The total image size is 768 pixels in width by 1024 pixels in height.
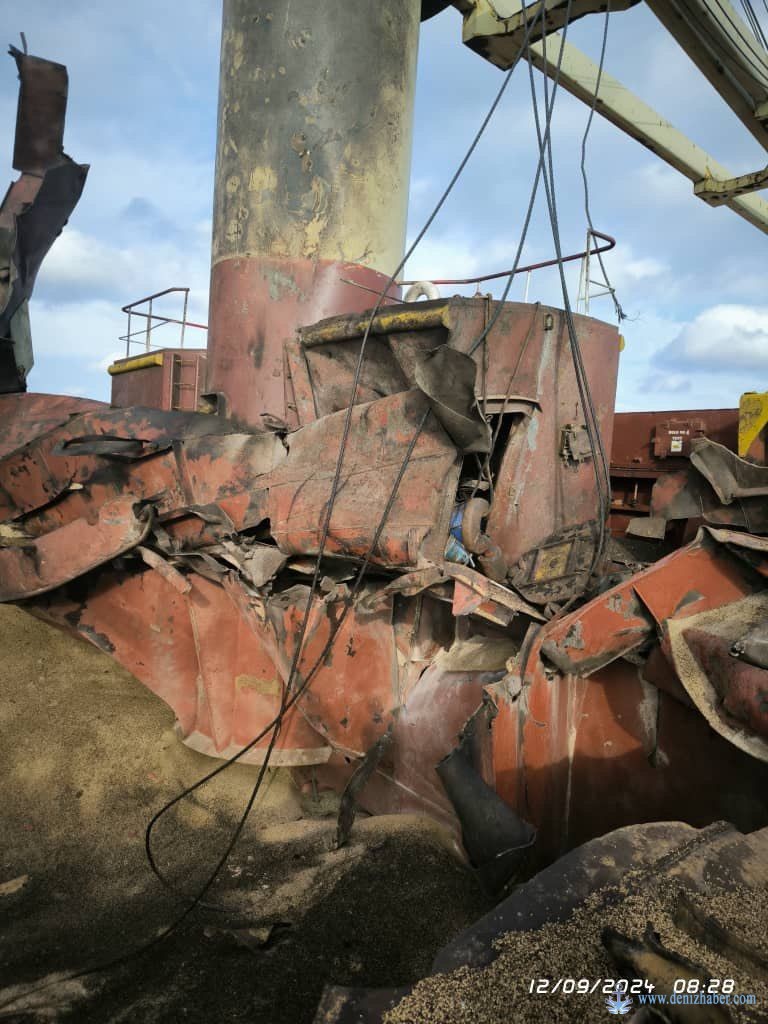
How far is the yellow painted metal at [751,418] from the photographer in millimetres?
4211

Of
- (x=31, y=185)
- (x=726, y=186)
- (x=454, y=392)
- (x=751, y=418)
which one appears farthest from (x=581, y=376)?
(x=726, y=186)

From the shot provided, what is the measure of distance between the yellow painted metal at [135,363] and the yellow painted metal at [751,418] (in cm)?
817

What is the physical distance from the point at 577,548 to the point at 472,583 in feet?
2.23

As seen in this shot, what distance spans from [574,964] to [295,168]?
5.13 metres

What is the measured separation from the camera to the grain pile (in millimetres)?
1251

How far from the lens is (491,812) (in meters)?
2.55

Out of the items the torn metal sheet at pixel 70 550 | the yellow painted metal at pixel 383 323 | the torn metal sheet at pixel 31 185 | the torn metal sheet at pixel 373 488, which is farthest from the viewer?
the torn metal sheet at pixel 31 185

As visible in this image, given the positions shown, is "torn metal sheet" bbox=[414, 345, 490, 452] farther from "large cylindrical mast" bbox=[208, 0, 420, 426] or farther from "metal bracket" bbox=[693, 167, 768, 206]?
"metal bracket" bbox=[693, 167, 768, 206]

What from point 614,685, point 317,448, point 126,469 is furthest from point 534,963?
point 126,469

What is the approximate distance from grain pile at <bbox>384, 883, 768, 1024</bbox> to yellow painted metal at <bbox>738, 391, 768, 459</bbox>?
130 inches

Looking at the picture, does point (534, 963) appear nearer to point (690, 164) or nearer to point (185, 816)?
point (185, 816)

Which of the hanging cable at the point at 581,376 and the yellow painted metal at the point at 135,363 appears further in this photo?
the yellow painted metal at the point at 135,363

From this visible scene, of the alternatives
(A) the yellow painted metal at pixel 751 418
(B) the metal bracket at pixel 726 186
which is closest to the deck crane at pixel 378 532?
(A) the yellow painted metal at pixel 751 418

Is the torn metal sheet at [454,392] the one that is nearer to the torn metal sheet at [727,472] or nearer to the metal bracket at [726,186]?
the torn metal sheet at [727,472]
